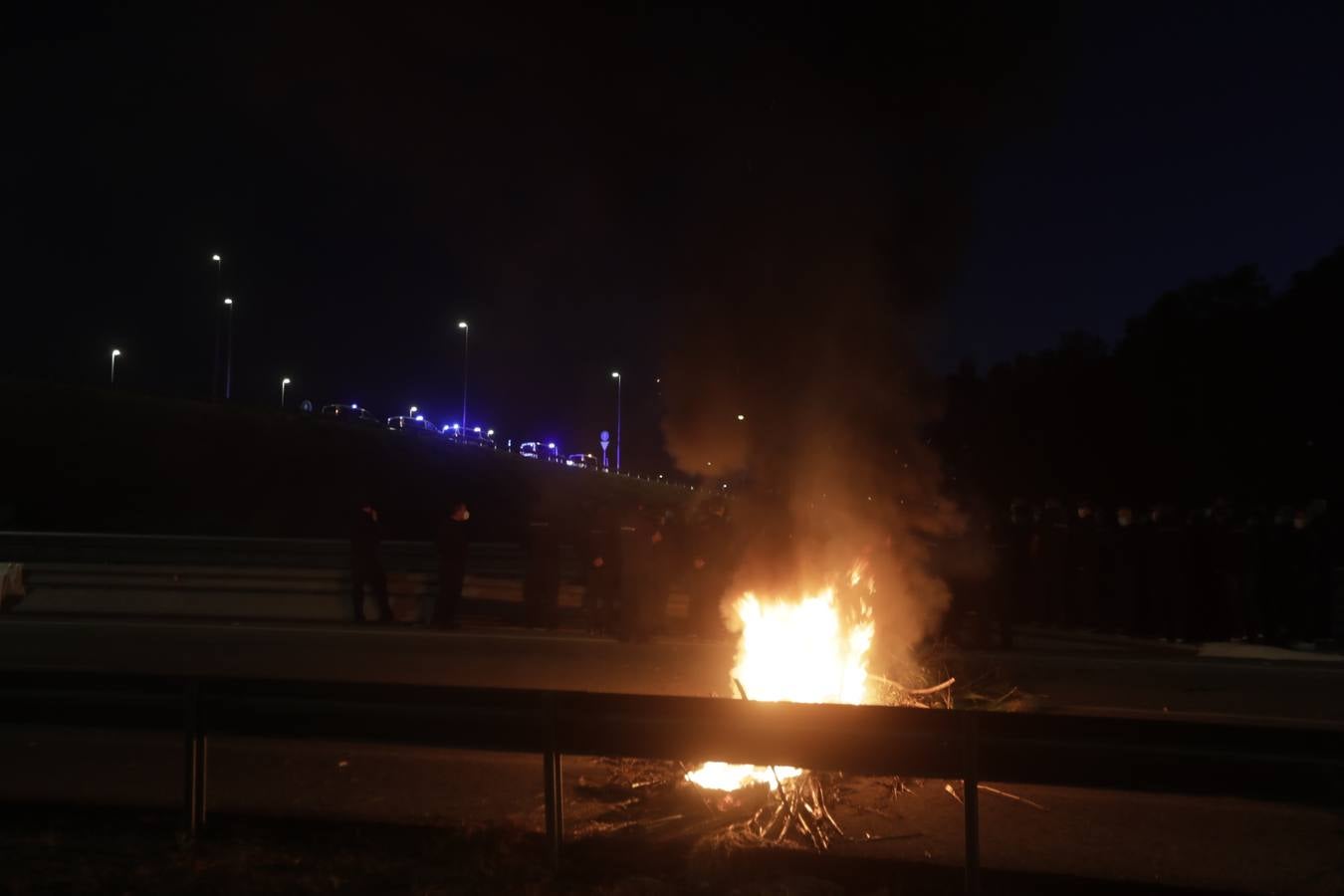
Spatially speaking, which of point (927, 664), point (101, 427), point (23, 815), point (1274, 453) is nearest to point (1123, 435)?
point (1274, 453)

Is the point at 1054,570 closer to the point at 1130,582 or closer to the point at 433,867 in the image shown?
the point at 1130,582

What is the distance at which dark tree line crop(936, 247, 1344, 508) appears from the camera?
86.3ft

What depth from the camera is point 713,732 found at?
553cm

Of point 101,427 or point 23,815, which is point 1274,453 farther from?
point 101,427

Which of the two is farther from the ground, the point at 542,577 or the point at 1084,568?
the point at 1084,568

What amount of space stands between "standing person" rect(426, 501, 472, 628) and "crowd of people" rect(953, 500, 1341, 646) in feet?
19.9

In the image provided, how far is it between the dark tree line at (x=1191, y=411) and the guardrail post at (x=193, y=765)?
18822 millimetres

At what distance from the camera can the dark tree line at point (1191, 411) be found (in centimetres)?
2631

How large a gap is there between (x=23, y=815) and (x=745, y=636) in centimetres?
455

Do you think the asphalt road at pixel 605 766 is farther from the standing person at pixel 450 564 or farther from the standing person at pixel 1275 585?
the standing person at pixel 1275 585

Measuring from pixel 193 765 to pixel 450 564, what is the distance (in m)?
8.46

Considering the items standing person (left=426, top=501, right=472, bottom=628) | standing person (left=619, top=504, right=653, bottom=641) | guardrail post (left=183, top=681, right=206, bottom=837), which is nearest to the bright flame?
guardrail post (left=183, top=681, right=206, bottom=837)

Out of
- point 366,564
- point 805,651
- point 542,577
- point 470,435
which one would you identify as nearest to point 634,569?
point 542,577

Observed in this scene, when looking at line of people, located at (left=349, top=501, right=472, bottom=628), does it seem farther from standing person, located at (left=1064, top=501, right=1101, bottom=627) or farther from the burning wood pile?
standing person, located at (left=1064, top=501, right=1101, bottom=627)
